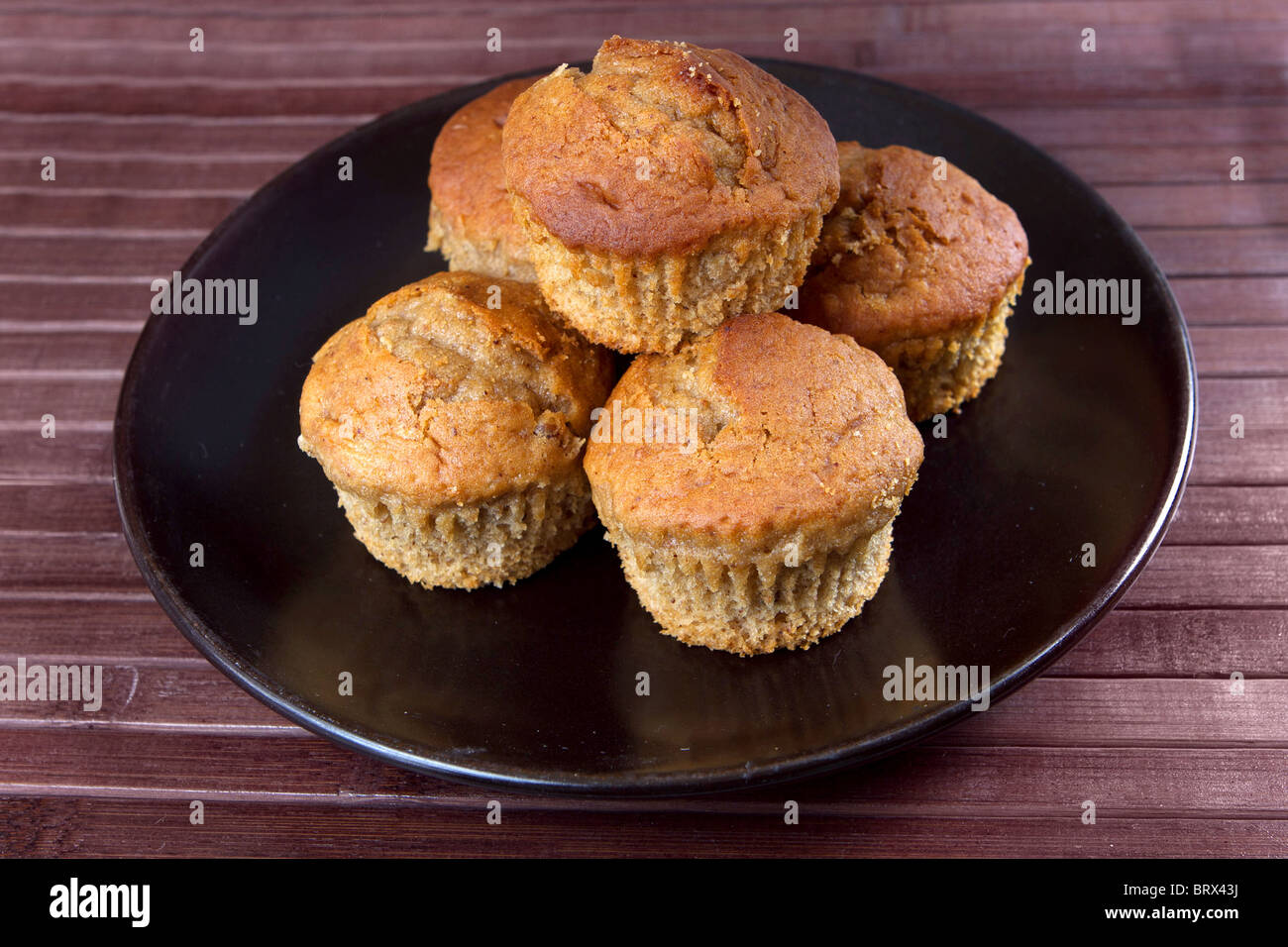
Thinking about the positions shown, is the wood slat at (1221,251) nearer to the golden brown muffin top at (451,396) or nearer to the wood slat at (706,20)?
the wood slat at (706,20)

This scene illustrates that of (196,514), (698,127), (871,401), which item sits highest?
(698,127)

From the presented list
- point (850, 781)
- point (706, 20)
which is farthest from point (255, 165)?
point (850, 781)

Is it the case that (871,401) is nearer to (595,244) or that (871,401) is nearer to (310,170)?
(595,244)

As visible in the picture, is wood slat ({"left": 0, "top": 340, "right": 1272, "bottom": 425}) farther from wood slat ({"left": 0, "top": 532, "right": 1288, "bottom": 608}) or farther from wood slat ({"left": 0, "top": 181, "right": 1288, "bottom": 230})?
wood slat ({"left": 0, "top": 181, "right": 1288, "bottom": 230})

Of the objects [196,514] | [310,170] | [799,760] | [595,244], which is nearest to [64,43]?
[310,170]

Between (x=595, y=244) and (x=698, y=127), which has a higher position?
(x=698, y=127)

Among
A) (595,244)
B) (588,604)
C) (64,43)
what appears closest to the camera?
(595,244)

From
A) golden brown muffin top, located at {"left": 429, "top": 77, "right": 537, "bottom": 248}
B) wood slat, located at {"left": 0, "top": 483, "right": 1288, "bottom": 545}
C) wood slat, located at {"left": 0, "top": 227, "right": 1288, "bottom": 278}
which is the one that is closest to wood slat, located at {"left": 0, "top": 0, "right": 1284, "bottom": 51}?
wood slat, located at {"left": 0, "top": 227, "right": 1288, "bottom": 278}
